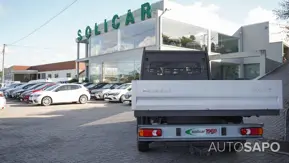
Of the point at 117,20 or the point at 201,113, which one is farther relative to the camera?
the point at 117,20

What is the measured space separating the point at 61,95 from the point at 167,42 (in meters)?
11.8

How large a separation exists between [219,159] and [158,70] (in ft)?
9.84

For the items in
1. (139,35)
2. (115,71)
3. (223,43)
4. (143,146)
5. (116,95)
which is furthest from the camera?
(115,71)

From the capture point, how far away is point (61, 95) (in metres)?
19.9

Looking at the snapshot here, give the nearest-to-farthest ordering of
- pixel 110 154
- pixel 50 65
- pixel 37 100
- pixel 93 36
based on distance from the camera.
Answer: pixel 110 154 < pixel 37 100 < pixel 93 36 < pixel 50 65

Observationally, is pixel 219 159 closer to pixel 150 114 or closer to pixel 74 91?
pixel 150 114

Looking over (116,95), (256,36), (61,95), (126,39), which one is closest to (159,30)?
(126,39)

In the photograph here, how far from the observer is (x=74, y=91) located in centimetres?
2050

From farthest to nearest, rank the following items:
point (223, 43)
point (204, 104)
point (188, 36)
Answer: point (223, 43), point (188, 36), point (204, 104)

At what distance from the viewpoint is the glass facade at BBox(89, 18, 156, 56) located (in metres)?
27.7

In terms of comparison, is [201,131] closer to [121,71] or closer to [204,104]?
[204,104]

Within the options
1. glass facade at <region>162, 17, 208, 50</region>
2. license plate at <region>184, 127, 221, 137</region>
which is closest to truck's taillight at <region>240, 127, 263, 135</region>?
license plate at <region>184, 127, 221, 137</region>

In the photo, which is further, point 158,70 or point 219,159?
point 158,70

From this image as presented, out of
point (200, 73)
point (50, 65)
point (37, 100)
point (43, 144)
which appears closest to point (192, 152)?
point (200, 73)
